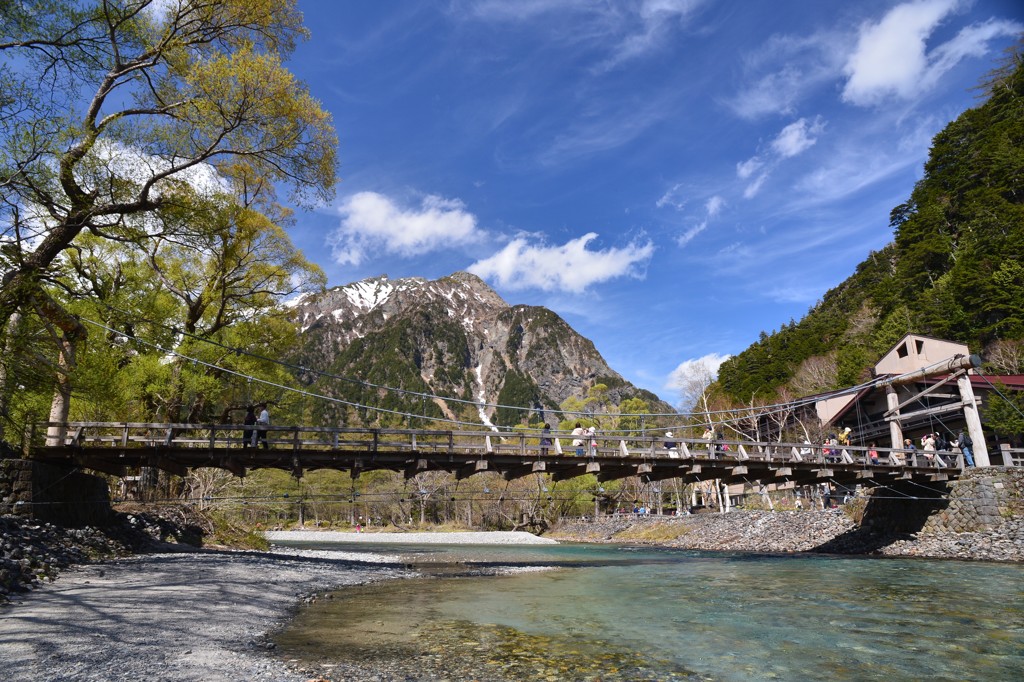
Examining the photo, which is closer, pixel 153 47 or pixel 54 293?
pixel 153 47

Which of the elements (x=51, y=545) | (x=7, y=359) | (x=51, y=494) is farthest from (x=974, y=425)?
(x=51, y=494)

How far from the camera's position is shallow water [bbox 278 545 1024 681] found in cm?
621

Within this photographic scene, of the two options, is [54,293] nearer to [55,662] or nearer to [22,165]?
[22,165]

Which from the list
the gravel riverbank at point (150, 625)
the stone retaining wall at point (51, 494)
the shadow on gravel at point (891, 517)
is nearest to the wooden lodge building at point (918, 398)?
the shadow on gravel at point (891, 517)

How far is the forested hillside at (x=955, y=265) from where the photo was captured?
111 feet

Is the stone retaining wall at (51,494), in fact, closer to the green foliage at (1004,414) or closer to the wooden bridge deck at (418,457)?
the wooden bridge deck at (418,457)

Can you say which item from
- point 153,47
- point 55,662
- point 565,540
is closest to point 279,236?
point 153,47

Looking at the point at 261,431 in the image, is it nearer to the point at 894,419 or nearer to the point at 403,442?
the point at 403,442

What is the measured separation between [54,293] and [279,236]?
7664mm

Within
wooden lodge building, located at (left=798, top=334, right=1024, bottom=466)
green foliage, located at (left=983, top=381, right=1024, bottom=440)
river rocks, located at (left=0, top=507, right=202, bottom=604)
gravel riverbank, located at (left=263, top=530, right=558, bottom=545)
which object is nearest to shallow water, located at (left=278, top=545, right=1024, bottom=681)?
river rocks, located at (left=0, top=507, right=202, bottom=604)

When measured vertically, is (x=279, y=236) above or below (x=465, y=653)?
above

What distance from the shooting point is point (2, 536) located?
9328 millimetres

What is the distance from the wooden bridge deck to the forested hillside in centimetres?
1681

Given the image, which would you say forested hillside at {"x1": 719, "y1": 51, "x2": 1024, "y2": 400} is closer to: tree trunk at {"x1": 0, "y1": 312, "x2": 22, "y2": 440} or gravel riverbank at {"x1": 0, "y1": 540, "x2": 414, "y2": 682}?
gravel riverbank at {"x1": 0, "y1": 540, "x2": 414, "y2": 682}
